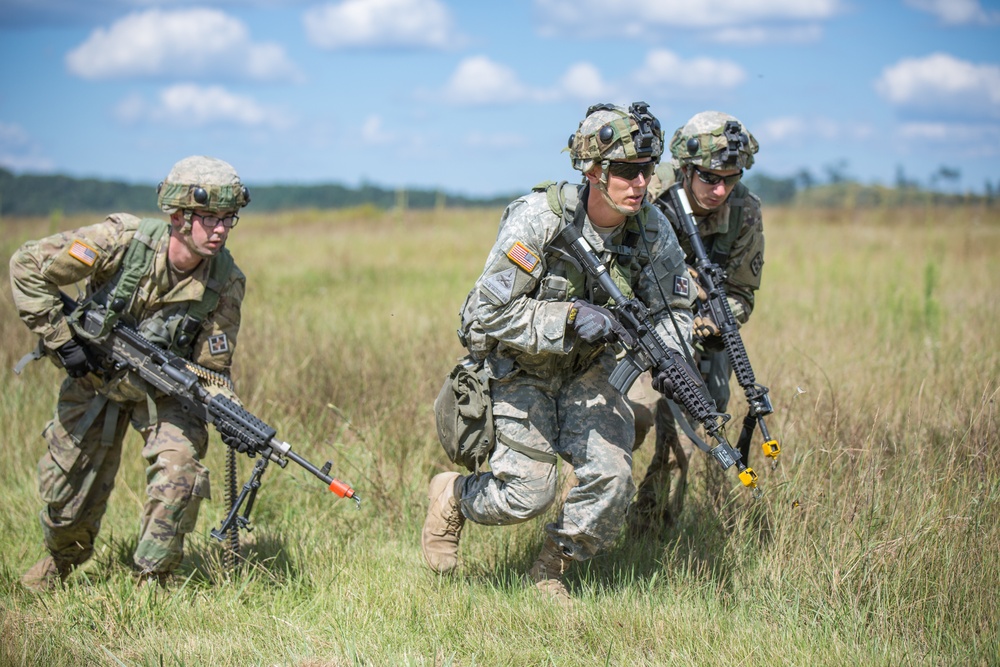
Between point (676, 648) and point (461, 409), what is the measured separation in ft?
4.19

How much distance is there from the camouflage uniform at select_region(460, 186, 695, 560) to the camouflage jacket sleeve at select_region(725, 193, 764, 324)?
3.01 ft

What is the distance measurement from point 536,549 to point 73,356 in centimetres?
237

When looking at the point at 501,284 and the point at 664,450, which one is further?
the point at 664,450

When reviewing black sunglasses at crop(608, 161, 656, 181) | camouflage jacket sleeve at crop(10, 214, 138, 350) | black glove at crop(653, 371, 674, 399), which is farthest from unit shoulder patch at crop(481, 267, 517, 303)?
camouflage jacket sleeve at crop(10, 214, 138, 350)

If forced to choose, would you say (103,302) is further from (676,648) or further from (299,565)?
(676,648)

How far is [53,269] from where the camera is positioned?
403cm

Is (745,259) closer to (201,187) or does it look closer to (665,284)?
(665,284)

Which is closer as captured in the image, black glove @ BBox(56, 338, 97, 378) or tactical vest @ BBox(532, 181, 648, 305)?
tactical vest @ BBox(532, 181, 648, 305)

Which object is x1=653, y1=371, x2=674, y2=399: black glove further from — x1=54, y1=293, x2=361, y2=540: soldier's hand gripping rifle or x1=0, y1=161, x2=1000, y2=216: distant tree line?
x1=0, y1=161, x2=1000, y2=216: distant tree line

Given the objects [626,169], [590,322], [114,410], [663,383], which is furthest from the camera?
[114,410]

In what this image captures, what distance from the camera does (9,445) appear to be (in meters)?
5.70

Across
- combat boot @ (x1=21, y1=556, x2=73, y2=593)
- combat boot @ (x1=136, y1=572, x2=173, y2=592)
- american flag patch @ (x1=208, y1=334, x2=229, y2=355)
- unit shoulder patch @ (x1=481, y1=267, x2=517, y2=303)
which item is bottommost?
combat boot @ (x1=21, y1=556, x2=73, y2=593)

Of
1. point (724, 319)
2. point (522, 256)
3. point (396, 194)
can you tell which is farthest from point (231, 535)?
point (396, 194)

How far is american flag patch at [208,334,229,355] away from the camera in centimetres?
430
